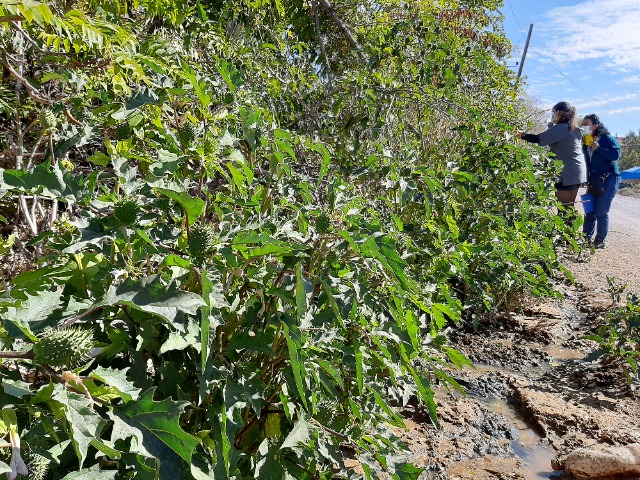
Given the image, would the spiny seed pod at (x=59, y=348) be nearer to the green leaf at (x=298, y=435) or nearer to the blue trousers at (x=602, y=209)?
the green leaf at (x=298, y=435)

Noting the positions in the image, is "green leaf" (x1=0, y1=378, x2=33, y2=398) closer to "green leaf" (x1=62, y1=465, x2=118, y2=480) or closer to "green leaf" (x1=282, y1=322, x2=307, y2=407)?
"green leaf" (x1=62, y1=465, x2=118, y2=480)

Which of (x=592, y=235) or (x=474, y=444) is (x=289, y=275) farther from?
(x=592, y=235)

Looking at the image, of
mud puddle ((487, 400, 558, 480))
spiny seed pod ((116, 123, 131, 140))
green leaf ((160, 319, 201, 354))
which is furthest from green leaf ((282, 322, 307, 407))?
mud puddle ((487, 400, 558, 480))

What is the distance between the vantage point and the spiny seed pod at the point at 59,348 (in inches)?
34.1

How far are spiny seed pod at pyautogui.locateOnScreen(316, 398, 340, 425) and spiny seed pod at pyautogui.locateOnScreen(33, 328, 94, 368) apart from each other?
86 cm

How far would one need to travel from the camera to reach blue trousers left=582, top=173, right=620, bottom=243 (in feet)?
23.6

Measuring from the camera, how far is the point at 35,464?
89cm

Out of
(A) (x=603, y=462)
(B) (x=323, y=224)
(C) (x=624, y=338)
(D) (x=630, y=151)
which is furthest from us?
(D) (x=630, y=151)

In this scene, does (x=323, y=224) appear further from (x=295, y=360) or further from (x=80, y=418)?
(x=80, y=418)

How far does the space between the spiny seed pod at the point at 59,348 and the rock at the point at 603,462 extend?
2301 mm

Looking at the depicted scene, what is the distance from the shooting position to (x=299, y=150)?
3137mm

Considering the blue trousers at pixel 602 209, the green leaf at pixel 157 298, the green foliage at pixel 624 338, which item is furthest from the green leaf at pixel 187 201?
the blue trousers at pixel 602 209

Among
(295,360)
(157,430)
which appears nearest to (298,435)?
(295,360)

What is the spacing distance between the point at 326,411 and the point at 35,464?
2.95ft
